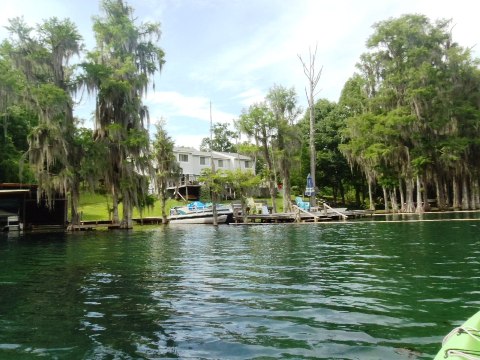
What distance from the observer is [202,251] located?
56.4 ft

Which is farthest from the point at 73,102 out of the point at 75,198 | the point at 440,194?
the point at 440,194

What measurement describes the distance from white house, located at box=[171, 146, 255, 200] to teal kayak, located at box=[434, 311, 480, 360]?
189 ft

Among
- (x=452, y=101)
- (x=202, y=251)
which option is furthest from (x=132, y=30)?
(x=452, y=101)

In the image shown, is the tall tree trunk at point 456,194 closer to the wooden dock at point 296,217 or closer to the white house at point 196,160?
the wooden dock at point 296,217

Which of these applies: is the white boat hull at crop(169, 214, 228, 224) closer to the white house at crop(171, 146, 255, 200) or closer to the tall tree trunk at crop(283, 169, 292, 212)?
the tall tree trunk at crop(283, 169, 292, 212)

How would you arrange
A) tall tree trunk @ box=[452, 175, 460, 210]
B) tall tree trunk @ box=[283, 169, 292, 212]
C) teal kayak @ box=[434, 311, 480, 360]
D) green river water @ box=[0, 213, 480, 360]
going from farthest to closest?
tall tree trunk @ box=[283, 169, 292, 212] → tall tree trunk @ box=[452, 175, 460, 210] → green river water @ box=[0, 213, 480, 360] → teal kayak @ box=[434, 311, 480, 360]

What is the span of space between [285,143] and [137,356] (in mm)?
Answer: 42254

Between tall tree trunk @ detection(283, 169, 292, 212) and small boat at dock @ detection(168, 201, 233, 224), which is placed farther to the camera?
tall tree trunk @ detection(283, 169, 292, 212)

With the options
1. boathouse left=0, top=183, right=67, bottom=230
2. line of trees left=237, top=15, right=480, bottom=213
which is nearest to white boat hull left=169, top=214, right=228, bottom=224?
line of trees left=237, top=15, right=480, bottom=213

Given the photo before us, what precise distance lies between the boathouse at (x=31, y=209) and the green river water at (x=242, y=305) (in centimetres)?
1964

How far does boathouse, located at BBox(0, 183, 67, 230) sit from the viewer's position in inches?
1282

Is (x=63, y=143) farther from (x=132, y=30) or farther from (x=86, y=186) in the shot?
(x=132, y=30)

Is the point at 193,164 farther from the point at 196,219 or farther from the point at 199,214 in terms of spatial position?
the point at 196,219

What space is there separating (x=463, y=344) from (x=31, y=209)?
125ft
